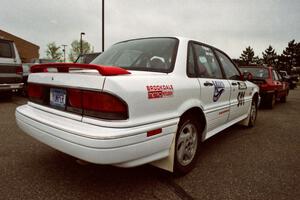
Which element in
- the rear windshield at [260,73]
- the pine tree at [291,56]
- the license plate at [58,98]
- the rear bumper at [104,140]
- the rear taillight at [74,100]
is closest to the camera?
the rear bumper at [104,140]

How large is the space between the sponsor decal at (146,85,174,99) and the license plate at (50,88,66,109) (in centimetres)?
77

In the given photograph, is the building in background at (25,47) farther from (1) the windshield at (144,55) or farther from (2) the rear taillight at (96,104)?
(2) the rear taillight at (96,104)

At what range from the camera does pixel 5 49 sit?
697 centimetres

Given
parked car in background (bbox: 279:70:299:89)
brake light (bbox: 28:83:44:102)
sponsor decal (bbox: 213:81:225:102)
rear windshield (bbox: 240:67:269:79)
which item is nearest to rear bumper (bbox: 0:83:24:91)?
brake light (bbox: 28:83:44:102)

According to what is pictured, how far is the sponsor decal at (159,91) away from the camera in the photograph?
6.18 feet

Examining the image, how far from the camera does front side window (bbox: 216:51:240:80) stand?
11.5 ft

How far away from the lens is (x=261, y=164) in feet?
9.45

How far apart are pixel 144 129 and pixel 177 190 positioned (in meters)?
0.76

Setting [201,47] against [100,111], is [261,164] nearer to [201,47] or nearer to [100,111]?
[201,47]

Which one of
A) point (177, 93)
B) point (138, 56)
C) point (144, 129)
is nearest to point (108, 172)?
point (144, 129)

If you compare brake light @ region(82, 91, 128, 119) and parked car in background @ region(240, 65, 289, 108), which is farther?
parked car in background @ region(240, 65, 289, 108)

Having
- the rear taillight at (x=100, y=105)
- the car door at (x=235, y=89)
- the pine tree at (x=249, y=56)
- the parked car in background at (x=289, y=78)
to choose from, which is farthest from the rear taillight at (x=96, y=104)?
the pine tree at (x=249, y=56)

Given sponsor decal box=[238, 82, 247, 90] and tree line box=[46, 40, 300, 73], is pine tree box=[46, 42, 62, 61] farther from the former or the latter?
sponsor decal box=[238, 82, 247, 90]

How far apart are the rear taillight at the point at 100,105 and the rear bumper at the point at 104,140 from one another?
0.10 meters
